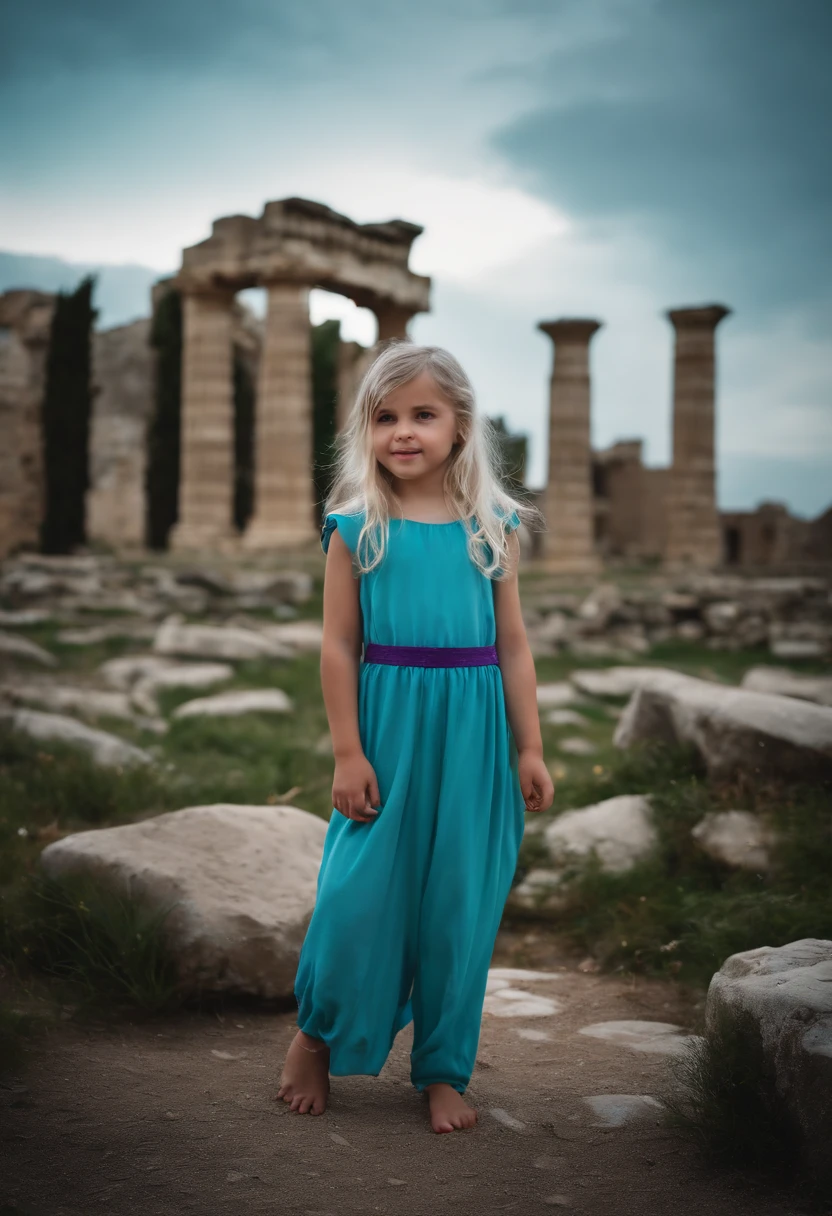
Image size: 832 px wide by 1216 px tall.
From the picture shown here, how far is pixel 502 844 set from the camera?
2641 mm

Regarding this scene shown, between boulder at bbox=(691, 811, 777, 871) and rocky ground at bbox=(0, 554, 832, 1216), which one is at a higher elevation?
boulder at bbox=(691, 811, 777, 871)

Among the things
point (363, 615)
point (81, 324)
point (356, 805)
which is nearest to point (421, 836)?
point (356, 805)

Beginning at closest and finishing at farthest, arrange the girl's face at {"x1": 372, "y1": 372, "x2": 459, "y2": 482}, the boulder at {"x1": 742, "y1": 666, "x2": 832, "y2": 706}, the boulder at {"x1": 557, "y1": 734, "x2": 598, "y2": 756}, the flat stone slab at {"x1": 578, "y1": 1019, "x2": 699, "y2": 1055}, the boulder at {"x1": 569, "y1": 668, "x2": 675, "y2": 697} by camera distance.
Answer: the girl's face at {"x1": 372, "y1": 372, "x2": 459, "y2": 482} < the flat stone slab at {"x1": 578, "y1": 1019, "x2": 699, "y2": 1055} < the boulder at {"x1": 742, "y1": 666, "x2": 832, "y2": 706} < the boulder at {"x1": 557, "y1": 734, "x2": 598, "y2": 756} < the boulder at {"x1": 569, "y1": 668, "x2": 675, "y2": 697}

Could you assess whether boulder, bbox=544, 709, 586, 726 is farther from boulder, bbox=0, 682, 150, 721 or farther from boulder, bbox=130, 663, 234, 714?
boulder, bbox=0, 682, 150, 721

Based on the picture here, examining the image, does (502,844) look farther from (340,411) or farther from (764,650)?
(340,411)

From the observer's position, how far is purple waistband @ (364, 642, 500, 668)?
2.61 meters

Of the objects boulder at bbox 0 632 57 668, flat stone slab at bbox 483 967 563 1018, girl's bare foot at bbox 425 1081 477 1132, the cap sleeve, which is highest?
the cap sleeve

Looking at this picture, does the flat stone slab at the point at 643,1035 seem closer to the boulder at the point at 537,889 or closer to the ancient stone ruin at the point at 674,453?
the boulder at the point at 537,889

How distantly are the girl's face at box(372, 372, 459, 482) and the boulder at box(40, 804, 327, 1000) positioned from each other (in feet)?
4.78

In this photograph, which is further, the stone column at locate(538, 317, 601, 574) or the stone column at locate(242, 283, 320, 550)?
the stone column at locate(538, 317, 601, 574)

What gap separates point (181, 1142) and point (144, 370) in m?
32.5

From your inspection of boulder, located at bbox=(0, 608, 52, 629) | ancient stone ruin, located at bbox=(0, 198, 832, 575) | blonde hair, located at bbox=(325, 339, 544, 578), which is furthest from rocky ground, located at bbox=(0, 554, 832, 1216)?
ancient stone ruin, located at bbox=(0, 198, 832, 575)

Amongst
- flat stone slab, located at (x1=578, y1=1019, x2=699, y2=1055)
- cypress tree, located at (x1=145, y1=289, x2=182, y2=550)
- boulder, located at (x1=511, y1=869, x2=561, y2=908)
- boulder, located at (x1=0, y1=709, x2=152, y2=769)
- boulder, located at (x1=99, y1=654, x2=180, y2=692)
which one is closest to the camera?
flat stone slab, located at (x1=578, y1=1019, x2=699, y2=1055)

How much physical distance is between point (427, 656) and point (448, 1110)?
100 cm
